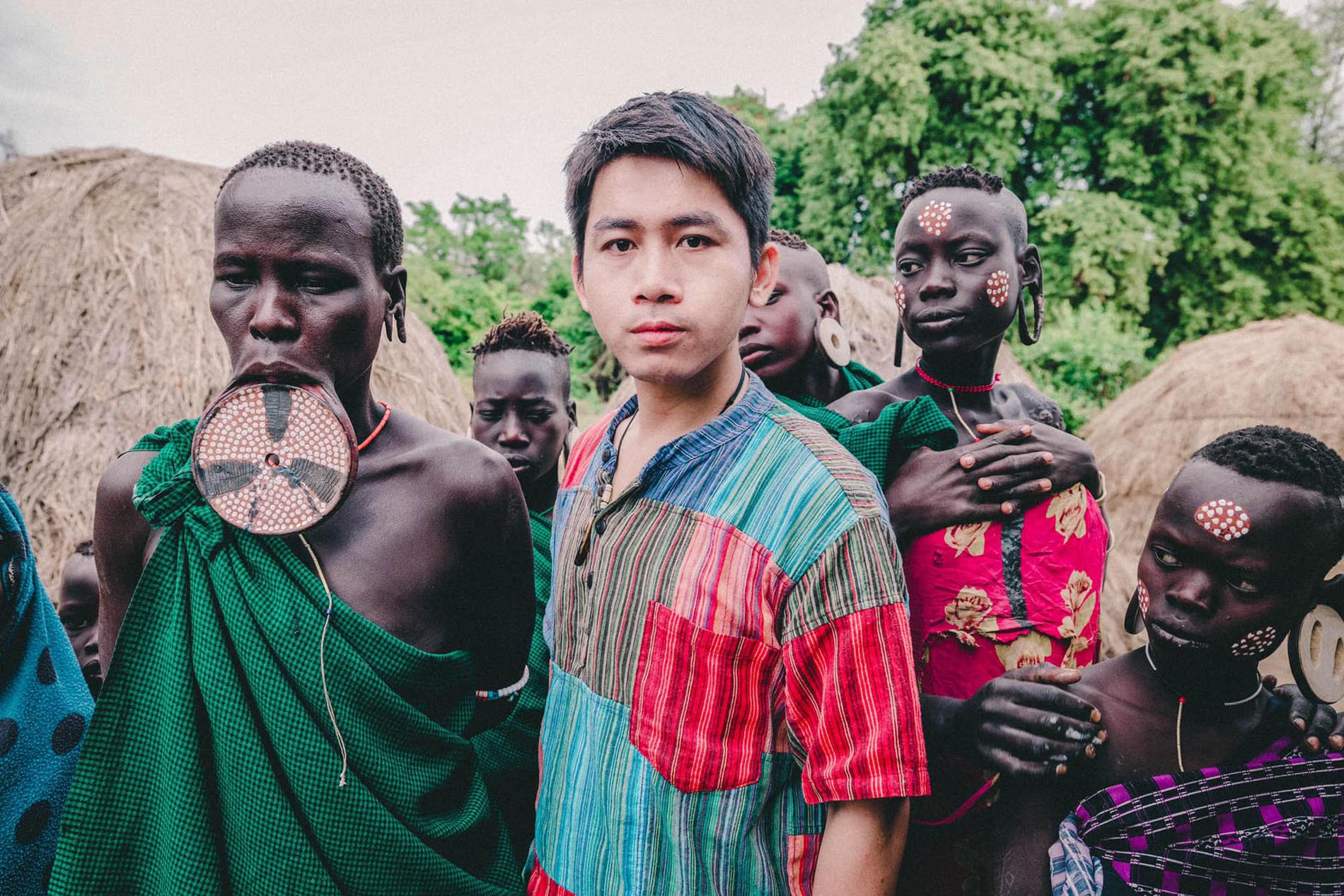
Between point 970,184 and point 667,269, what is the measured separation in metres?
1.22

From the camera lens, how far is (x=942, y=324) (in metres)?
1.97

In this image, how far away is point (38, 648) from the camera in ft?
5.24

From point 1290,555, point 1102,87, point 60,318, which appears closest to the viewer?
point 1290,555

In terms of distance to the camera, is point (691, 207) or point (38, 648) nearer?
point (691, 207)

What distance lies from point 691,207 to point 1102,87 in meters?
18.2

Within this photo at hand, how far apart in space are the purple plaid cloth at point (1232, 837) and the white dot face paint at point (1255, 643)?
20 centimetres

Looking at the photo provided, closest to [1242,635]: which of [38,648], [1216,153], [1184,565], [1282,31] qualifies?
[1184,565]

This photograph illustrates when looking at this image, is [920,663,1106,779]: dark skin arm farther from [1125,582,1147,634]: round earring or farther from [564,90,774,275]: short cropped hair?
[564,90,774,275]: short cropped hair

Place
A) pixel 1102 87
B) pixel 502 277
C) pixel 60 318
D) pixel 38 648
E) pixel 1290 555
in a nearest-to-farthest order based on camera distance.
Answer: pixel 1290 555 → pixel 38 648 → pixel 60 318 → pixel 502 277 → pixel 1102 87

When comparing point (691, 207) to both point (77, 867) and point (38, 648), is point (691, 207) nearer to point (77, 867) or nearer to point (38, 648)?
point (77, 867)

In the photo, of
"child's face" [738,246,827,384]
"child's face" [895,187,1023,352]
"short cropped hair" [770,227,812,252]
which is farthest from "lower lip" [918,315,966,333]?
"short cropped hair" [770,227,812,252]

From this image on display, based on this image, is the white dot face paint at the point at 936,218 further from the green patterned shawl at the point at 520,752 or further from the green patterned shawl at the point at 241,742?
the green patterned shawl at the point at 241,742

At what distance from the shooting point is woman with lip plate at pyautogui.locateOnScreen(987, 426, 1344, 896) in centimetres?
140

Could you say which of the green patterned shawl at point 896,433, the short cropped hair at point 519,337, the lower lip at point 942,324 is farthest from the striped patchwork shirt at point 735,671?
the short cropped hair at point 519,337
